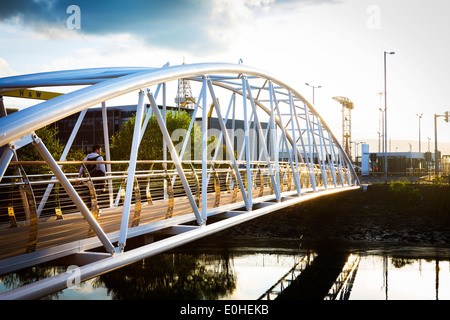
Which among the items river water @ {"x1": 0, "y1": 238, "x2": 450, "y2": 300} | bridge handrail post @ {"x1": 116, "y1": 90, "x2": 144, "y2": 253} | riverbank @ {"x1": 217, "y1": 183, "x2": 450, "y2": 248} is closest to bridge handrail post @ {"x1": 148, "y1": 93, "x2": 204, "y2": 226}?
bridge handrail post @ {"x1": 116, "y1": 90, "x2": 144, "y2": 253}

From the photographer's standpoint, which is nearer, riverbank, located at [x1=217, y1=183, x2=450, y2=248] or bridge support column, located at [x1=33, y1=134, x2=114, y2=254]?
bridge support column, located at [x1=33, y1=134, x2=114, y2=254]

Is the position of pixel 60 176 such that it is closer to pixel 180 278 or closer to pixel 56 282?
pixel 56 282

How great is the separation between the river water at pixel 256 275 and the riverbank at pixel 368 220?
8.74 ft

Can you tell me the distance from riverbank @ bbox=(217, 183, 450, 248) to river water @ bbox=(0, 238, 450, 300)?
2665mm

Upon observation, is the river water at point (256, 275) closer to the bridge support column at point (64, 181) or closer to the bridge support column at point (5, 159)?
the bridge support column at point (64, 181)

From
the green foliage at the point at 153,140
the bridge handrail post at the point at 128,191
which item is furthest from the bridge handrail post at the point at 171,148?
the green foliage at the point at 153,140

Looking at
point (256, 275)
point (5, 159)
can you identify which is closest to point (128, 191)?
point (5, 159)

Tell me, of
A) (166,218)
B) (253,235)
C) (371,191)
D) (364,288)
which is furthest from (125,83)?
(371,191)

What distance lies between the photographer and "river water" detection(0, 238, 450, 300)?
25625 mm

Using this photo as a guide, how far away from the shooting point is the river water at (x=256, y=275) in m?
25.6

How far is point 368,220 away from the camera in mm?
36844

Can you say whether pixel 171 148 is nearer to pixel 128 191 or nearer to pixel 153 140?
pixel 128 191

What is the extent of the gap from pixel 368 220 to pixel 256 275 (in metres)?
12.7

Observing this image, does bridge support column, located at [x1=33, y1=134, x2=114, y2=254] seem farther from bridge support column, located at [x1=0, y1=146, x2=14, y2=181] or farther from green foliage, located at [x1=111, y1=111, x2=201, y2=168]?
green foliage, located at [x1=111, y1=111, x2=201, y2=168]
